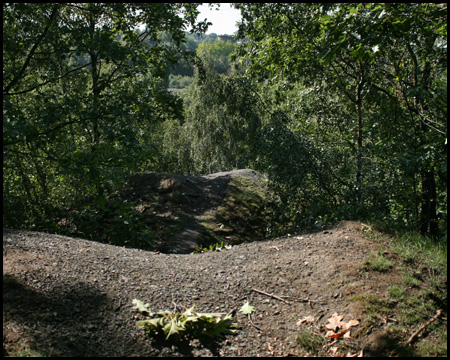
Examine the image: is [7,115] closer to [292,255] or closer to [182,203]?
[292,255]

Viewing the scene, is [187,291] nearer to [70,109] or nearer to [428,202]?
[70,109]

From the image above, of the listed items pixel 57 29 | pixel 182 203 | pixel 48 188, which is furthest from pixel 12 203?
pixel 182 203

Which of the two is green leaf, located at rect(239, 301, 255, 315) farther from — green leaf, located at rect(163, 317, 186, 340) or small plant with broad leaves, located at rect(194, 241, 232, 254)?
small plant with broad leaves, located at rect(194, 241, 232, 254)

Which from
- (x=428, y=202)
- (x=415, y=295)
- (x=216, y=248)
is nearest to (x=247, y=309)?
(x=415, y=295)

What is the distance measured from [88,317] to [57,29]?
4.47 meters

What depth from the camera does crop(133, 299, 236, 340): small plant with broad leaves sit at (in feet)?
9.53

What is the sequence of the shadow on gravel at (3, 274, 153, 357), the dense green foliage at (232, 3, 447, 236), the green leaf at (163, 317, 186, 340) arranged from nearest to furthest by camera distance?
1. the shadow on gravel at (3, 274, 153, 357)
2. the green leaf at (163, 317, 186, 340)
3. the dense green foliage at (232, 3, 447, 236)

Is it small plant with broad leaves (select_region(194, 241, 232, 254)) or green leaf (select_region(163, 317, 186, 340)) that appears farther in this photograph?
small plant with broad leaves (select_region(194, 241, 232, 254))

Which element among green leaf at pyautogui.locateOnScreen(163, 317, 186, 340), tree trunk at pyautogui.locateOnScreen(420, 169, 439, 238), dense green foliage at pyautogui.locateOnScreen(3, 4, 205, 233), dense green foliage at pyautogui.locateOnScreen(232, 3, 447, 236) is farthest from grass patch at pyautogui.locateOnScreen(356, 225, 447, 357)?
dense green foliage at pyautogui.locateOnScreen(3, 4, 205, 233)

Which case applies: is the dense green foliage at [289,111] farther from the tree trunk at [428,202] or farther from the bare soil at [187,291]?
the bare soil at [187,291]

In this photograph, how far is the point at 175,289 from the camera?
146 inches

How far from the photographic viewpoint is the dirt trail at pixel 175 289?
2816 millimetres

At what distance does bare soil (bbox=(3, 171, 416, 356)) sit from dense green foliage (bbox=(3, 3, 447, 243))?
3.83 ft

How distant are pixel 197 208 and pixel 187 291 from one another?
18.2ft
